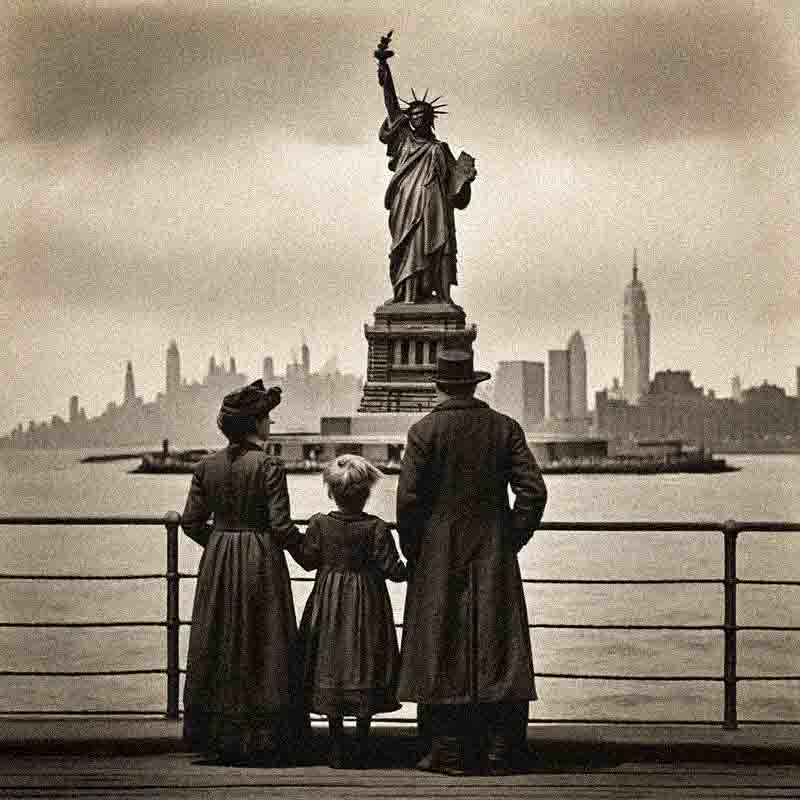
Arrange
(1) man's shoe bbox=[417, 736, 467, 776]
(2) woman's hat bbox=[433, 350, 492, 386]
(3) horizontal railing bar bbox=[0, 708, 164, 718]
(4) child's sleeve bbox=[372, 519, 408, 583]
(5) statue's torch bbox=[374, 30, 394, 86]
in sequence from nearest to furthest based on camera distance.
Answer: (1) man's shoe bbox=[417, 736, 467, 776] < (4) child's sleeve bbox=[372, 519, 408, 583] < (2) woman's hat bbox=[433, 350, 492, 386] < (3) horizontal railing bar bbox=[0, 708, 164, 718] < (5) statue's torch bbox=[374, 30, 394, 86]

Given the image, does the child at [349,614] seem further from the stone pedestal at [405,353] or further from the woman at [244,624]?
the stone pedestal at [405,353]

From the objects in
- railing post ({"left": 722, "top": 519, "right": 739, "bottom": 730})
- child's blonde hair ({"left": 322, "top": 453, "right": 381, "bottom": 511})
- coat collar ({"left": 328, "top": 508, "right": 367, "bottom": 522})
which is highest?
child's blonde hair ({"left": 322, "top": 453, "right": 381, "bottom": 511})

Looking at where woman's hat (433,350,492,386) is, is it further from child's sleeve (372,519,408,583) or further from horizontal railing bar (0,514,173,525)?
horizontal railing bar (0,514,173,525)

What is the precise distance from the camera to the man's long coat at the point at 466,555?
15.3 feet

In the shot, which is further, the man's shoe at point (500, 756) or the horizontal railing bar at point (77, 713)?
the horizontal railing bar at point (77, 713)

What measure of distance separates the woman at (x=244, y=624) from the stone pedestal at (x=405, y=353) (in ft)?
72.3

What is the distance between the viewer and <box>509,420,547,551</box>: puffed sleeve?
4.67 meters

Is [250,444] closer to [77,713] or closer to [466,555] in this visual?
[466,555]

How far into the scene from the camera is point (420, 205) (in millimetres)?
26203

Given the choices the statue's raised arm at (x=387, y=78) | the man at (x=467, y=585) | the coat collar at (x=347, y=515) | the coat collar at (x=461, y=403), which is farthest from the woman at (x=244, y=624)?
the statue's raised arm at (x=387, y=78)

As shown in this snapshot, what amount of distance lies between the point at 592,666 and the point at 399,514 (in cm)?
831

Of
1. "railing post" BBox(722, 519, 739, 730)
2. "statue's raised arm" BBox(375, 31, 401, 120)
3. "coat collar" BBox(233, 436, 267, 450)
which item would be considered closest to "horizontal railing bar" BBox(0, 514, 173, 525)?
"coat collar" BBox(233, 436, 267, 450)

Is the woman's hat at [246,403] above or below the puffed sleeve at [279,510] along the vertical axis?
above

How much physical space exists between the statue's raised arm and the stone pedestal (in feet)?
12.2
